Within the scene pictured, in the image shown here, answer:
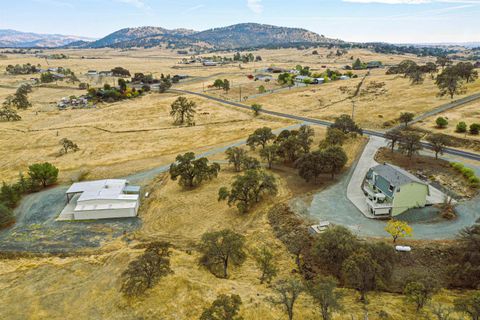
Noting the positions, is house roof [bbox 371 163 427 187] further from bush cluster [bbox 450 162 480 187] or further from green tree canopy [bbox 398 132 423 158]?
green tree canopy [bbox 398 132 423 158]

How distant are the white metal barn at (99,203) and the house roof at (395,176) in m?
33.6

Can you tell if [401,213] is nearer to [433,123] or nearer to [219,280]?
[219,280]

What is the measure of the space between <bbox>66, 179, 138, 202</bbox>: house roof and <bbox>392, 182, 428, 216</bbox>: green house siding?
113 ft

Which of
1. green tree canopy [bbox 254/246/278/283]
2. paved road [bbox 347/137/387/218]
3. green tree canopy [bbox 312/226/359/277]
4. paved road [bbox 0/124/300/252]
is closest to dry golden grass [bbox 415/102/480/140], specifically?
paved road [bbox 347/137/387/218]

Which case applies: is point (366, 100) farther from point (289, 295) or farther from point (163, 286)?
point (163, 286)

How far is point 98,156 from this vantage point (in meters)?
63.9

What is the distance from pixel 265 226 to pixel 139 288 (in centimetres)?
1616

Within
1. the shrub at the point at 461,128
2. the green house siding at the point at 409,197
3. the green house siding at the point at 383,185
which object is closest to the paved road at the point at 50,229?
the green house siding at the point at 383,185

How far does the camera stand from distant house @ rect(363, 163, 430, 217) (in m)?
35.5

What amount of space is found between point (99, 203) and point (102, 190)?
313 centimetres

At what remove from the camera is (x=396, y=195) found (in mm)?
35531

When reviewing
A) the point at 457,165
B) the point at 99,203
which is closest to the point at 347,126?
the point at 457,165


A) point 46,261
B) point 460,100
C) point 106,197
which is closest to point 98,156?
point 106,197

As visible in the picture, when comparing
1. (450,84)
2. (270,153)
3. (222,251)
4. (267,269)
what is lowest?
(267,269)
